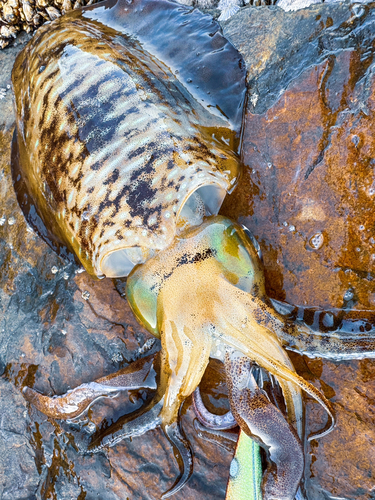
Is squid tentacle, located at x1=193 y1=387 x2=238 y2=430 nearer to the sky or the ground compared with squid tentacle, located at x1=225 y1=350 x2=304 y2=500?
nearer to the ground

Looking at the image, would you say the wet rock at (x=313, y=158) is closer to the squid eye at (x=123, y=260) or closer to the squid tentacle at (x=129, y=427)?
the squid eye at (x=123, y=260)

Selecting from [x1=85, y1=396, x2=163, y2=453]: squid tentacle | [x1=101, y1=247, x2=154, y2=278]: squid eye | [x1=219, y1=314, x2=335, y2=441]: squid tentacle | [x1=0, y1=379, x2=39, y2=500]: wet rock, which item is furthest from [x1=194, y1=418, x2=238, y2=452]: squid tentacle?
[x1=0, y1=379, x2=39, y2=500]: wet rock

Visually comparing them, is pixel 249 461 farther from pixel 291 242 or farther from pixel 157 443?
pixel 291 242

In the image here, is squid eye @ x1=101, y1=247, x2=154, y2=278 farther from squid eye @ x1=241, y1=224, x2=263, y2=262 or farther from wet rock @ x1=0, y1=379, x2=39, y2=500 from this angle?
wet rock @ x1=0, y1=379, x2=39, y2=500

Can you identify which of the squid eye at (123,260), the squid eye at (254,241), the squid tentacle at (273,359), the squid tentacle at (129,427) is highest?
the squid eye at (123,260)

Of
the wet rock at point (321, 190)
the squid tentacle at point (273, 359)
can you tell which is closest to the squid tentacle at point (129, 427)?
the squid tentacle at point (273, 359)

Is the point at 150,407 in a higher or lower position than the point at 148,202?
lower

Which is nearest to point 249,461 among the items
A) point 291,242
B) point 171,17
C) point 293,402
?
point 293,402
